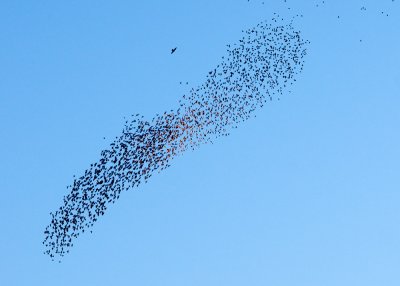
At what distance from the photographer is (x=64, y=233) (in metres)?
29.8

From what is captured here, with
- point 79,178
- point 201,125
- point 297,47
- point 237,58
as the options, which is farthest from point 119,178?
point 297,47

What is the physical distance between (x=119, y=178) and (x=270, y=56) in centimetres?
872

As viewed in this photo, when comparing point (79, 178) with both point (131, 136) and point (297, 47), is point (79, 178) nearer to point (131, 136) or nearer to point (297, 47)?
point (131, 136)

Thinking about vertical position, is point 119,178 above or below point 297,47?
below

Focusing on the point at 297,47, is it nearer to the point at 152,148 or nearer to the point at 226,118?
the point at 226,118

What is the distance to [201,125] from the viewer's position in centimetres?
3086

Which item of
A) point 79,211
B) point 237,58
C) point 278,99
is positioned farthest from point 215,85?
point 79,211

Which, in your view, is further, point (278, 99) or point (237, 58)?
point (237, 58)

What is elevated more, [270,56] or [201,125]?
[270,56]

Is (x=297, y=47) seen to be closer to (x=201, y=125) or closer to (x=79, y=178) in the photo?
(x=201, y=125)

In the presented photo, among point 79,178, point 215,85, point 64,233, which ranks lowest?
point 64,233

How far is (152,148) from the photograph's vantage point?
31.0 meters

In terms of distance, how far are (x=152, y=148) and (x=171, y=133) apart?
42.2 inches

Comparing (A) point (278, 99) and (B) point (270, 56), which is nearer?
(A) point (278, 99)
